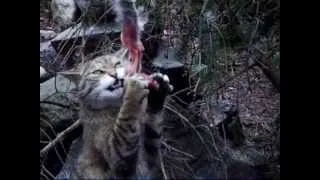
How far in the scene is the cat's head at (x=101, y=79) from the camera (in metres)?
1.36

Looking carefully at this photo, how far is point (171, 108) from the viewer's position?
141 centimetres

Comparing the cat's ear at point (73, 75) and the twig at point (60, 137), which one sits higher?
the cat's ear at point (73, 75)

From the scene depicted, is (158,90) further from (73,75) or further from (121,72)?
(73,75)

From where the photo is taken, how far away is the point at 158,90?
54.5 inches

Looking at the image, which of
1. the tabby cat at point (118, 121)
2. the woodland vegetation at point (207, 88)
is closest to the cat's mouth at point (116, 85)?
the tabby cat at point (118, 121)

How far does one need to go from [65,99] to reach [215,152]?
17.0 inches

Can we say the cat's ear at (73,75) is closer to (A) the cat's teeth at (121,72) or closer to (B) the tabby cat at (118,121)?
(B) the tabby cat at (118,121)

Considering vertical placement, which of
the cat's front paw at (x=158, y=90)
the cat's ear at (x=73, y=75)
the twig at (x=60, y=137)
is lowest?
the twig at (x=60, y=137)

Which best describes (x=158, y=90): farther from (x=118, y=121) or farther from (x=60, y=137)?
(x=60, y=137)

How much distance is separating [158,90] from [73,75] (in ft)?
0.77

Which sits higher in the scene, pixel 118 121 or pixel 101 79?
pixel 101 79

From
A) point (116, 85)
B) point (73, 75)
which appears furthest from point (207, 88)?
point (73, 75)
